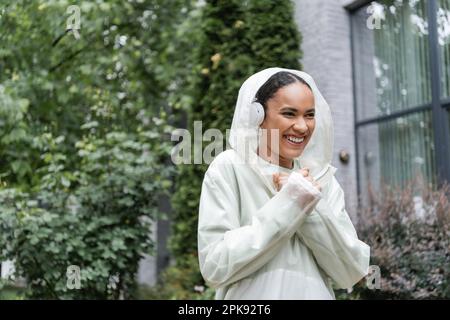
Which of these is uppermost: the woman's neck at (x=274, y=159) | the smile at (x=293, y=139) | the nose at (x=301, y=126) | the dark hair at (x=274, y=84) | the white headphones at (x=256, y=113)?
the dark hair at (x=274, y=84)

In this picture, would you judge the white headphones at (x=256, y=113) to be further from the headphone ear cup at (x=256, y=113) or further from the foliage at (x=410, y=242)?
the foliage at (x=410, y=242)

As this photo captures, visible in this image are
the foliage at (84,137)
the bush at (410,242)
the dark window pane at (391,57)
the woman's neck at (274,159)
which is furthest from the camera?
the dark window pane at (391,57)

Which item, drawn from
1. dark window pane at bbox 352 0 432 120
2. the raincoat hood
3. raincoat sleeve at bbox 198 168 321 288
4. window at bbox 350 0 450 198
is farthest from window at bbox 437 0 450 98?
raincoat sleeve at bbox 198 168 321 288

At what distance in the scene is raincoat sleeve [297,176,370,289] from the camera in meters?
1.72

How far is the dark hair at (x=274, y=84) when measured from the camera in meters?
1.82

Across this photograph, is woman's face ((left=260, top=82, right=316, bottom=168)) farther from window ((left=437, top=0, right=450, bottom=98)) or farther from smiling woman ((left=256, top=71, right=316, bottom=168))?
window ((left=437, top=0, right=450, bottom=98))

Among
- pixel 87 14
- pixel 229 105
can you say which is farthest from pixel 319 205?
pixel 87 14

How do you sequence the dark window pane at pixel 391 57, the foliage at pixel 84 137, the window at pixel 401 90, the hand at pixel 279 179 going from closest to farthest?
the hand at pixel 279 179 → the foliage at pixel 84 137 → the window at pixel 401 90 → the dark window pane at pixel 391 57

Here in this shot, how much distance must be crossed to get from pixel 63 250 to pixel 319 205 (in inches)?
160

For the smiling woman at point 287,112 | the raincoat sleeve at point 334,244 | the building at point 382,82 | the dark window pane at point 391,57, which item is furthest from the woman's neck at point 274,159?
the dark window pane at point 391,57

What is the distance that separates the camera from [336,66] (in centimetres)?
638

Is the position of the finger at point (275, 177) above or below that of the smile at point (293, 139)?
below

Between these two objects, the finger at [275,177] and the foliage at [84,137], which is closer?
the finger at [275,177]

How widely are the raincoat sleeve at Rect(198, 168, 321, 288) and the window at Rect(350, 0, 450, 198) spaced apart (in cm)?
368
